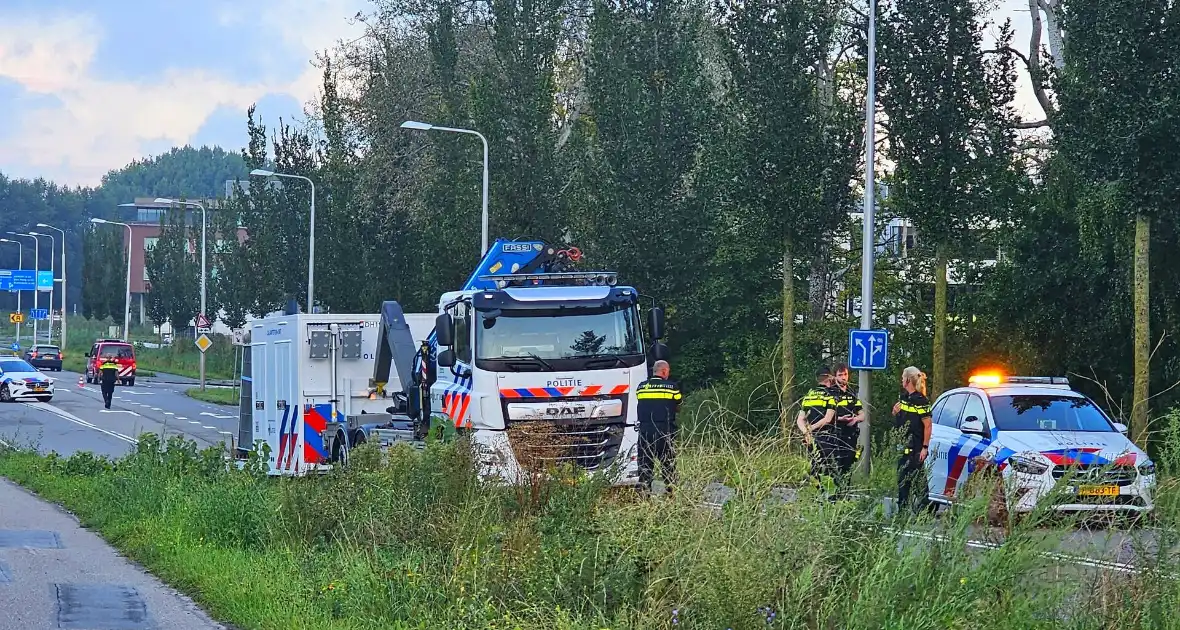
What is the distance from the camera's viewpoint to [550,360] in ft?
53.6

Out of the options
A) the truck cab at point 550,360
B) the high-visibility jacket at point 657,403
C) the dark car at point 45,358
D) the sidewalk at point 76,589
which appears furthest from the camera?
the dark car at point 45,358

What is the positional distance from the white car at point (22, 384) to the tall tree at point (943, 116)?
3187 cm

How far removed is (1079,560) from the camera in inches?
302

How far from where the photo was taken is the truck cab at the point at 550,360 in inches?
635

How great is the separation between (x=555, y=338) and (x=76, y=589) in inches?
256

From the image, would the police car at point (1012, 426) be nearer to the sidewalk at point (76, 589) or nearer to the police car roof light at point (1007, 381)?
the police car roof light at point (1007, 381)

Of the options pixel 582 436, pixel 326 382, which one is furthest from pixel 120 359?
pixel 582 436

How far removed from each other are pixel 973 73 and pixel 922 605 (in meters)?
17.9

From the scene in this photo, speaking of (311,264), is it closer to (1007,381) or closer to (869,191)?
(869,191)

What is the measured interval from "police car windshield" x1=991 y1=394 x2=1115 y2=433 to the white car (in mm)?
37045

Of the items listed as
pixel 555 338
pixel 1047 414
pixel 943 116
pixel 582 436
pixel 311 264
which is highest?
pixel 943 116

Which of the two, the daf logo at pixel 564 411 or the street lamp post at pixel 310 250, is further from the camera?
the street lamp post at pixel 310 250

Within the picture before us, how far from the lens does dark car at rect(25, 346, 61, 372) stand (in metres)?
75.3

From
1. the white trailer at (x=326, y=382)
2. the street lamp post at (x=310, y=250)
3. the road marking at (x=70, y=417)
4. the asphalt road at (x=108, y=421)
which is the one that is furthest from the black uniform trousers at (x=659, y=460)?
the street lamp post at (x=310, y=250)
